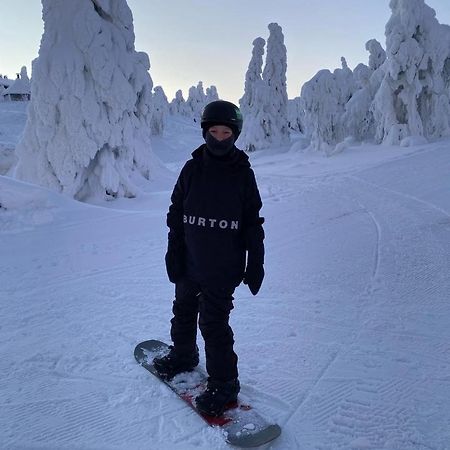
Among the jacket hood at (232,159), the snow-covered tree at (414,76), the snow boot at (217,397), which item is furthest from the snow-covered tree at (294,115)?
the snow boot at (217,397)

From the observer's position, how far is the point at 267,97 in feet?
115

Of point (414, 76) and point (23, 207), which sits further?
point (414, 76)

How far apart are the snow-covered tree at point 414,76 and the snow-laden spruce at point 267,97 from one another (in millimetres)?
12679

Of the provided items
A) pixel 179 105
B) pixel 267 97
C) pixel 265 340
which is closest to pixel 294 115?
pixel 179 105

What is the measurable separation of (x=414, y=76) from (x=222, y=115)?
75.2ft

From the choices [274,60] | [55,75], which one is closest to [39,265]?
[55,75]

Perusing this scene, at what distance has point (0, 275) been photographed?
5.05 meters

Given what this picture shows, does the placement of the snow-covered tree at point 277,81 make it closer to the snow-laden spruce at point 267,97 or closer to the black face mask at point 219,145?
the snow-laden spruce at point 267,97

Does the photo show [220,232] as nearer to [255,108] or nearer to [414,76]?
[414,76]

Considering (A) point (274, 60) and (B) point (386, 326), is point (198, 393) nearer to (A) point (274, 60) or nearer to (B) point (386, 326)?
(B) point (386, 326)

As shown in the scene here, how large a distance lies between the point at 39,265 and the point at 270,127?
31.8 meters

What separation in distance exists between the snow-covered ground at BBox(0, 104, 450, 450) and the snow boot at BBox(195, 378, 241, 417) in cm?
10

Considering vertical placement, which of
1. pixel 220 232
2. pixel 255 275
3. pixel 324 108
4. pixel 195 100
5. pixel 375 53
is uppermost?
pixel 195 100

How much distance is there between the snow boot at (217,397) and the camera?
2523 millimetres
